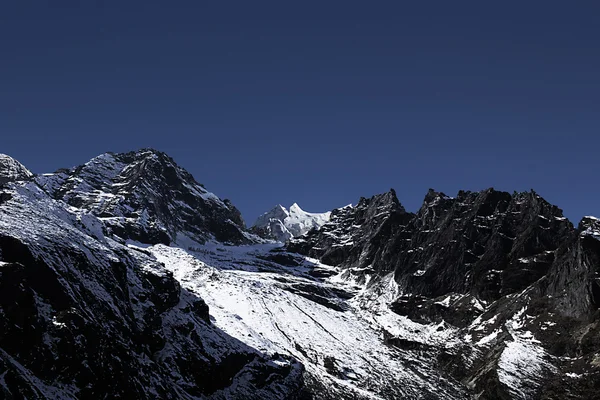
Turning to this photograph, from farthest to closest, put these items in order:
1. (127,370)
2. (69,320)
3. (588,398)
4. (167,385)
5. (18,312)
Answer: (588,398) → (167,385) → (127,370) → (69,320) → (18,312)

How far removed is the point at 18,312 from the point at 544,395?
127233 millimetres

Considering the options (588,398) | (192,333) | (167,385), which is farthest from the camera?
(192,333)

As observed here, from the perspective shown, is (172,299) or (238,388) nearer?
(238,388)

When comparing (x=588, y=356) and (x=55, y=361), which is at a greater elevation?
(x=588, y=356)

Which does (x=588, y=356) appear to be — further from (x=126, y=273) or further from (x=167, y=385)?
(x=126, y=273)

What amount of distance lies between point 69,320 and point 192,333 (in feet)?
178

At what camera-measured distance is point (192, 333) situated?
620 feet

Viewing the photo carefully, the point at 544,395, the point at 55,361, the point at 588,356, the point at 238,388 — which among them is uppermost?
the point at 588,356

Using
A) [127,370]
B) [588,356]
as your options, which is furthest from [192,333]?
[588,356]

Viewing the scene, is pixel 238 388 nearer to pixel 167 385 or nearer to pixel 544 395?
pixel 167 385

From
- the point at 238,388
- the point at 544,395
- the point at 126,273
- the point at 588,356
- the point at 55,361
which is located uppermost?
the point at 588,356

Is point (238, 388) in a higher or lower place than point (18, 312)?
higher

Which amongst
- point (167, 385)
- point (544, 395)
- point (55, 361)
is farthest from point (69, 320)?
point (544, 395)

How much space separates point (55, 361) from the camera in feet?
432
